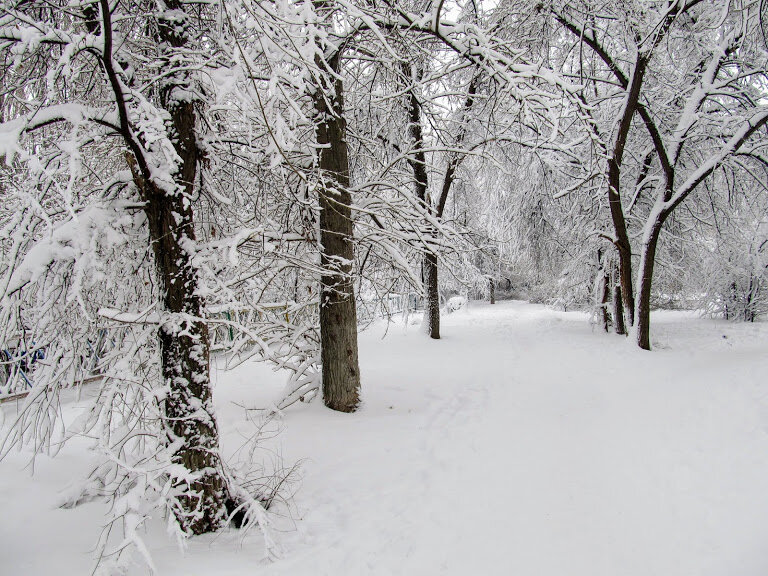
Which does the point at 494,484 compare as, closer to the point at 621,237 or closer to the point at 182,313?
the point at 182,313

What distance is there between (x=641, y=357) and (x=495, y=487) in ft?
20.1

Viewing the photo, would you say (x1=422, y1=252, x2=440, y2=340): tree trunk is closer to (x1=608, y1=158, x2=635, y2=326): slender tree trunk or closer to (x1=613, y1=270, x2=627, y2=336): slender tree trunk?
(x1=608, y1=158, x2=635, y2=326): slender tree trunk

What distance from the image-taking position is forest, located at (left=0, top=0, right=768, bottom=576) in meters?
2.78

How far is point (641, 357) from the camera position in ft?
28.0

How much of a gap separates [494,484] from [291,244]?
13.0 feet

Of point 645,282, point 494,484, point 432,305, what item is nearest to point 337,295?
point 494,484

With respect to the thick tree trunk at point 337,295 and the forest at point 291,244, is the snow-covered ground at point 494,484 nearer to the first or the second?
the forest at point 291,244

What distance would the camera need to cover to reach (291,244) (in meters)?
5.92

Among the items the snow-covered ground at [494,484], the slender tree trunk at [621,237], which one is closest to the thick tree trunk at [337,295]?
the snow-covered ground at [494,484]

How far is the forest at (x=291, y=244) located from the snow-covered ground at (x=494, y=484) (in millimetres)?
52

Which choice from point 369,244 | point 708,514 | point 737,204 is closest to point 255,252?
point 369,244

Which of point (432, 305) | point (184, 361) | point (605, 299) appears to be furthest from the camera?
point (605, 299)

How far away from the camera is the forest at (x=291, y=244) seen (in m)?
2.78

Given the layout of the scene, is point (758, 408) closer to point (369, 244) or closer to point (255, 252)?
point (369, 244)
